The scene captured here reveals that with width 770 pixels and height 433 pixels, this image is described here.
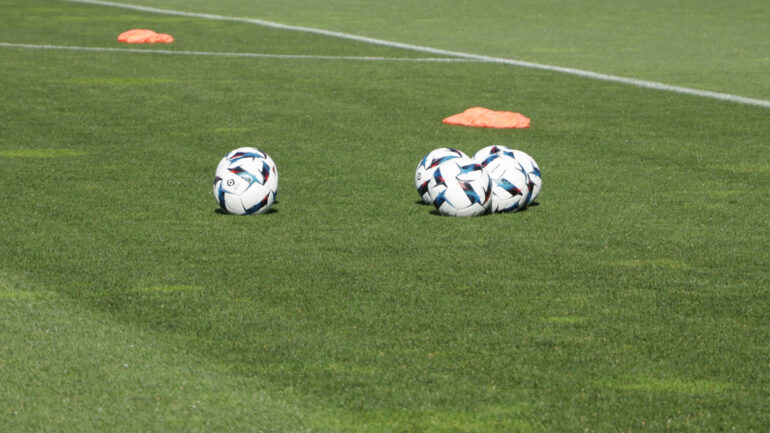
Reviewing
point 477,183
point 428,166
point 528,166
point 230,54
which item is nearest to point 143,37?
point 230,54

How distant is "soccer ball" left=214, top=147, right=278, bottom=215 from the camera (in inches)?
472

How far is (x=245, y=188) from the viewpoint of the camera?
39.3 ft

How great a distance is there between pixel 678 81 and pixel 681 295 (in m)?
15.2

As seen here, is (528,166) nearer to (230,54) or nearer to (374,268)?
(374,268)

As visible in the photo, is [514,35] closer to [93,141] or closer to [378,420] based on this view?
[93,141]

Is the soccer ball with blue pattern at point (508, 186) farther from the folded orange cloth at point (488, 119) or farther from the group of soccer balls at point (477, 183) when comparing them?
the folded orange cloth at point (488, 119)

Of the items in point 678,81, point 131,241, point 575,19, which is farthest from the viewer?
point 575,19

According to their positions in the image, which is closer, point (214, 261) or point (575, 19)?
point (214, 261)

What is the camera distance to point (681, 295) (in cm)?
908

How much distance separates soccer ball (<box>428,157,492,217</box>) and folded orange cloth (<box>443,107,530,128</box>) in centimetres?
643

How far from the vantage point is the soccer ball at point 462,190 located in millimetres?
11938

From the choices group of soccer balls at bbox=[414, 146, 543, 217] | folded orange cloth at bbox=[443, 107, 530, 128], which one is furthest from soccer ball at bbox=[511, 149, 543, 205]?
folded orange cloth at bbox=[443, 107, 530, 128]

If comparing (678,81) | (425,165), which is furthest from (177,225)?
(678,81)

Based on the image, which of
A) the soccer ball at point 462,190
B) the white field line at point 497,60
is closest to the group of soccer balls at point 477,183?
the soccer ball at point 462,190
